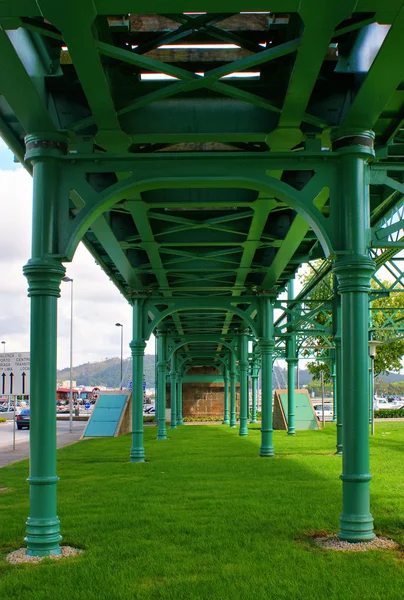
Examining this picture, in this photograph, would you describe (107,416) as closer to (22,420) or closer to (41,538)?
(22,420)

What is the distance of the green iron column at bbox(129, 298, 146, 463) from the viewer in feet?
67.2

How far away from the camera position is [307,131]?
9.46 meters

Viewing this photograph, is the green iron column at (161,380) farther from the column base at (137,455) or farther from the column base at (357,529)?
the column base at (357,529)

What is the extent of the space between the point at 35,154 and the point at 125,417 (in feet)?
99.7

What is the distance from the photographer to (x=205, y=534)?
9.61 metres

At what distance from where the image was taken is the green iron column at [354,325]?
28.8ft

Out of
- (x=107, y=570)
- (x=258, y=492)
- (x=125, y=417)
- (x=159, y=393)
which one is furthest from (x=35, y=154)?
(x=125, y=417)

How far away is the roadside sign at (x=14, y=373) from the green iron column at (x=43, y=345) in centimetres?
1653

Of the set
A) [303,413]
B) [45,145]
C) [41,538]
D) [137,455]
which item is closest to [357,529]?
[41,538]

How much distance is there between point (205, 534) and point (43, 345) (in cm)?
306

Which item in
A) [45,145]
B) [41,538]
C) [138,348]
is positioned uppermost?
[45,145]

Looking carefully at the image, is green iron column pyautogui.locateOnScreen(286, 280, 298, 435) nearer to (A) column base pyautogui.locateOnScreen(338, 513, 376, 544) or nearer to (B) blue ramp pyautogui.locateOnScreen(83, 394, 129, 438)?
(B) blue ramp pyautogui.locateOnScreen(83, 394, 129, 438)

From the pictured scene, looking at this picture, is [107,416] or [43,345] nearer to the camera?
[43,345]

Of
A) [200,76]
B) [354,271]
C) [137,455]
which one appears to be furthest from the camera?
[137,455]
